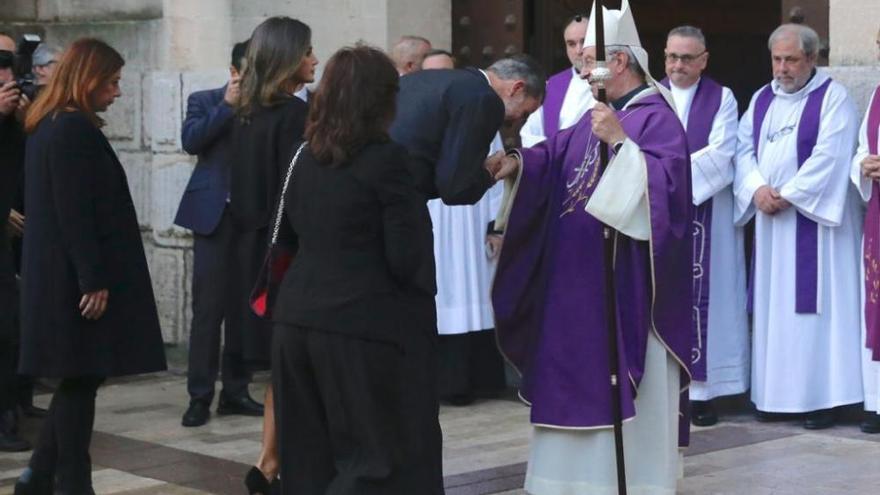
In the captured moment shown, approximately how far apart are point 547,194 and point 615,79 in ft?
1.51

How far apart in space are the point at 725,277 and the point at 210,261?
244 centimetres

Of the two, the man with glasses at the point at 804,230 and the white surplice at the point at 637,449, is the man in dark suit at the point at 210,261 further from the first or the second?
the white surplice at the point at 637,449

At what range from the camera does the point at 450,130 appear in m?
5.65

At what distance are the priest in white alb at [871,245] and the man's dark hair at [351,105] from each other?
3.31 meters

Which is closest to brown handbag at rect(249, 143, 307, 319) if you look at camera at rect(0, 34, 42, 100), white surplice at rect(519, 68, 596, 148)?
camera at rect(0, 34, 42, 100)

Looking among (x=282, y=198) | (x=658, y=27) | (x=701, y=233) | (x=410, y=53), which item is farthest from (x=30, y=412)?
(x=658, y=27)

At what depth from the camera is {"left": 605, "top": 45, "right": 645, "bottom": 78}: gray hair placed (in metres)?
6.02

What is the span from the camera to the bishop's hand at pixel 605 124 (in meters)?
5.70

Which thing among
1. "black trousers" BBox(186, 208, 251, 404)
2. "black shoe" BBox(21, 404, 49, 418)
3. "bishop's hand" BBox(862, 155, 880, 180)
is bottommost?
"black shoe" BBox(21, 404, 49, 418)

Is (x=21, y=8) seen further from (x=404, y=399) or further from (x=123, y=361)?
(x=404, y=399)

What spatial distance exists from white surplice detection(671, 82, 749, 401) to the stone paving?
23 centimetres

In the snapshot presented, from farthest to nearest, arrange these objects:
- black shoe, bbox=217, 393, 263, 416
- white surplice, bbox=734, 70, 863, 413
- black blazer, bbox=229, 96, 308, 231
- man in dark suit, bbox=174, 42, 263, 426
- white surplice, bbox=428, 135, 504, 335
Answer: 1. white surplice, bbox=428, 135, 504, 335
2. black shoe, bbox=217, 393, 263, 416
3. man in dark suit, bbox=174, 42, 263, 426
4. white surplice, bbox=734, 70, 863, 413
5. black blazer, bbox=229, 96, 308, 231

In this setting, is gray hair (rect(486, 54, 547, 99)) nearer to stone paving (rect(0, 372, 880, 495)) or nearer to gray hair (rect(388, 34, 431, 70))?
stone paving (rect(0, 372, 880, 495))

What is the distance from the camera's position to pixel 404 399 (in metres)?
5.26
